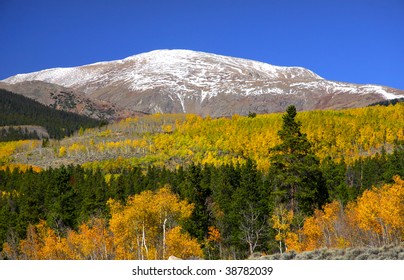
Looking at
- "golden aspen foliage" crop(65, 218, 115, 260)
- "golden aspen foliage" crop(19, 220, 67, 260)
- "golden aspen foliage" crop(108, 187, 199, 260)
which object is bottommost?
"golden aspen foliage" crop(19, 220, 67, 260)

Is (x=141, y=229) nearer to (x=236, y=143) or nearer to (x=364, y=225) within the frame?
(x=364, y=225)

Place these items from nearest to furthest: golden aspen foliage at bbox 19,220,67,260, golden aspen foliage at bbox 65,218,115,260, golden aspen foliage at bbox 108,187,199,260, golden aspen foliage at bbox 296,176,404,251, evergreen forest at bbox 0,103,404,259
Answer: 1. evergreen forest at bbox 0,103,404,259
2. golden aspen foliage at bbox 108,187,199,260
3. golden aspen foliage at bbox 296,176,404,251
4. golden aspen foliage at bbox 65,218,115,260
5. golden aspen foliage at bbox 19,220,67,260

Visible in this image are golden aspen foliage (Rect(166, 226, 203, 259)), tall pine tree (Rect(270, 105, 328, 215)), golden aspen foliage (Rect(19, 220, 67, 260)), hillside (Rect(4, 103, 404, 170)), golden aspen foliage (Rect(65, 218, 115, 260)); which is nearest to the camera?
tall pine tree (Rect(270, 105, 328, 215))

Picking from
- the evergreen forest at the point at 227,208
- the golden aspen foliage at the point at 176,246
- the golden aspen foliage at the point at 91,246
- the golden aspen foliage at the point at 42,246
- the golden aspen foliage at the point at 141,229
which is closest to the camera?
the evergreen forest at the point at 227,208

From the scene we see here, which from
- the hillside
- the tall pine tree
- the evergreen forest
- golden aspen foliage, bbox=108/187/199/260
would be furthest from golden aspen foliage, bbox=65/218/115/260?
the hillside

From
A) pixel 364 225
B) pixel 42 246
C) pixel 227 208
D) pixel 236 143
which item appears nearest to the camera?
pixel 364 225

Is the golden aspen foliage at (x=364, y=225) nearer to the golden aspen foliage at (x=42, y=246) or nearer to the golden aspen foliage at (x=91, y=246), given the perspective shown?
the golden aspen foliage at (x=91, y=246)

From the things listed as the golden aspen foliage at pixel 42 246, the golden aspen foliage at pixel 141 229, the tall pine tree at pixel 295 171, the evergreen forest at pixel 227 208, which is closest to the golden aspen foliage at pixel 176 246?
the evergreen forest at pixel 227 208

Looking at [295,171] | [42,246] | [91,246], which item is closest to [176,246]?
[91,246]

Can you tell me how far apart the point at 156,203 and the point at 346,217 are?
26.0m

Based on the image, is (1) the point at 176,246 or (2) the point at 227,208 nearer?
(1) the point at 176,246

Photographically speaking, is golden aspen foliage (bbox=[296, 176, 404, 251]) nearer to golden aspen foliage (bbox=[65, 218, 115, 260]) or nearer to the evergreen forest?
the evergreen forest

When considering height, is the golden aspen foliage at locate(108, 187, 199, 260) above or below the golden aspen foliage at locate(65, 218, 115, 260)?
above
